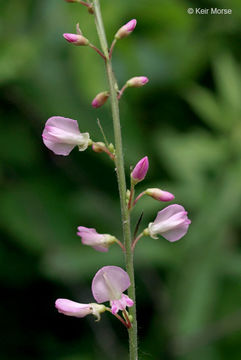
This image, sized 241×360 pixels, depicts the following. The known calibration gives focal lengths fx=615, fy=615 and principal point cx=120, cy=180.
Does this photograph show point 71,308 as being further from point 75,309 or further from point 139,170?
point 139,170

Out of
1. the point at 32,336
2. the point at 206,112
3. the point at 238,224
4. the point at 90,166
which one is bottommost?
the point at 32,336

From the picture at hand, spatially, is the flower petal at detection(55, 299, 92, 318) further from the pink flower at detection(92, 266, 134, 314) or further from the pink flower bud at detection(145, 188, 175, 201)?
the pink flower bud at detection(145, 188, 175, 201)

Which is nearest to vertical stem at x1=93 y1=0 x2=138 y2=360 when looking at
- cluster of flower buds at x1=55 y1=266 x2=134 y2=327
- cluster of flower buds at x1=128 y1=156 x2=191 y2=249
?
cluster of flower buds at x1=55 y1=266 x2=134 y2=327

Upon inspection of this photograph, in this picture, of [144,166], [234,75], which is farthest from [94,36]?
[144,166]

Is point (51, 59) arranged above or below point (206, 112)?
above

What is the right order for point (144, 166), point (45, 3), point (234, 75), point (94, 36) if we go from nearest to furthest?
point (144, 166)
point (94, 36)
point (234, 75)
point (45, 3)

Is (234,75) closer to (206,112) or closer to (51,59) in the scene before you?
(206,112)
